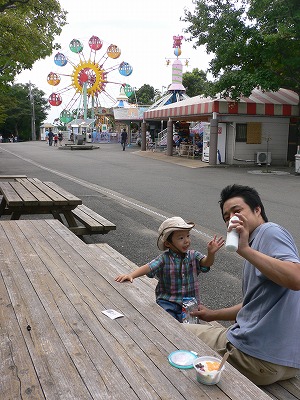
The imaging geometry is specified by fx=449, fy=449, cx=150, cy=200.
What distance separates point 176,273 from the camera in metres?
3.33

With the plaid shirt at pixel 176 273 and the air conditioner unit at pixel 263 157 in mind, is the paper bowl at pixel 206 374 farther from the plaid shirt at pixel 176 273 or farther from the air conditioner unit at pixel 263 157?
the air conditioner unit at pixel 263 157

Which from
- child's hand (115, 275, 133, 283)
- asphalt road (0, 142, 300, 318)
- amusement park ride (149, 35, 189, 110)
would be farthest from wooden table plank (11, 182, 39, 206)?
amusement park ride (149, 35, 189, 110)

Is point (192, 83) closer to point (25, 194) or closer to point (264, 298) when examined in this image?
point (25, 194)

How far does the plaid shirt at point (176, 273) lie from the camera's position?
333 centimetres

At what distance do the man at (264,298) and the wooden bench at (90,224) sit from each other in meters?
4.31

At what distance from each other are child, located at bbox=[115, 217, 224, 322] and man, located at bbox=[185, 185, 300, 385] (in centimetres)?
81

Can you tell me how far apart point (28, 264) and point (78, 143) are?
1546 inches

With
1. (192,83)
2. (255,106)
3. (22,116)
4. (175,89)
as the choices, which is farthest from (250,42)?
(22,116)

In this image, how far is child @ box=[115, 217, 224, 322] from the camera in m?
3.29

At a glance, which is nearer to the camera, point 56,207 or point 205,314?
point 205,314

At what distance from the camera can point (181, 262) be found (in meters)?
3.35

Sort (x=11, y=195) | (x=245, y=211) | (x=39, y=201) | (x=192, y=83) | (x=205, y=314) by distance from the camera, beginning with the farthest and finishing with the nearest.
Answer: (x=192, y=83) < (x=11, y=195) < (x=39, y=201) < (x=205, y=314) < (x=245, y=211)

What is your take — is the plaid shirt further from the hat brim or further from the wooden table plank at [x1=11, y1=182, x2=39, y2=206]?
the wooden table plank at [x1=11, y1=182, x2=39, y2=206]

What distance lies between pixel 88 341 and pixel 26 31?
681 inches
